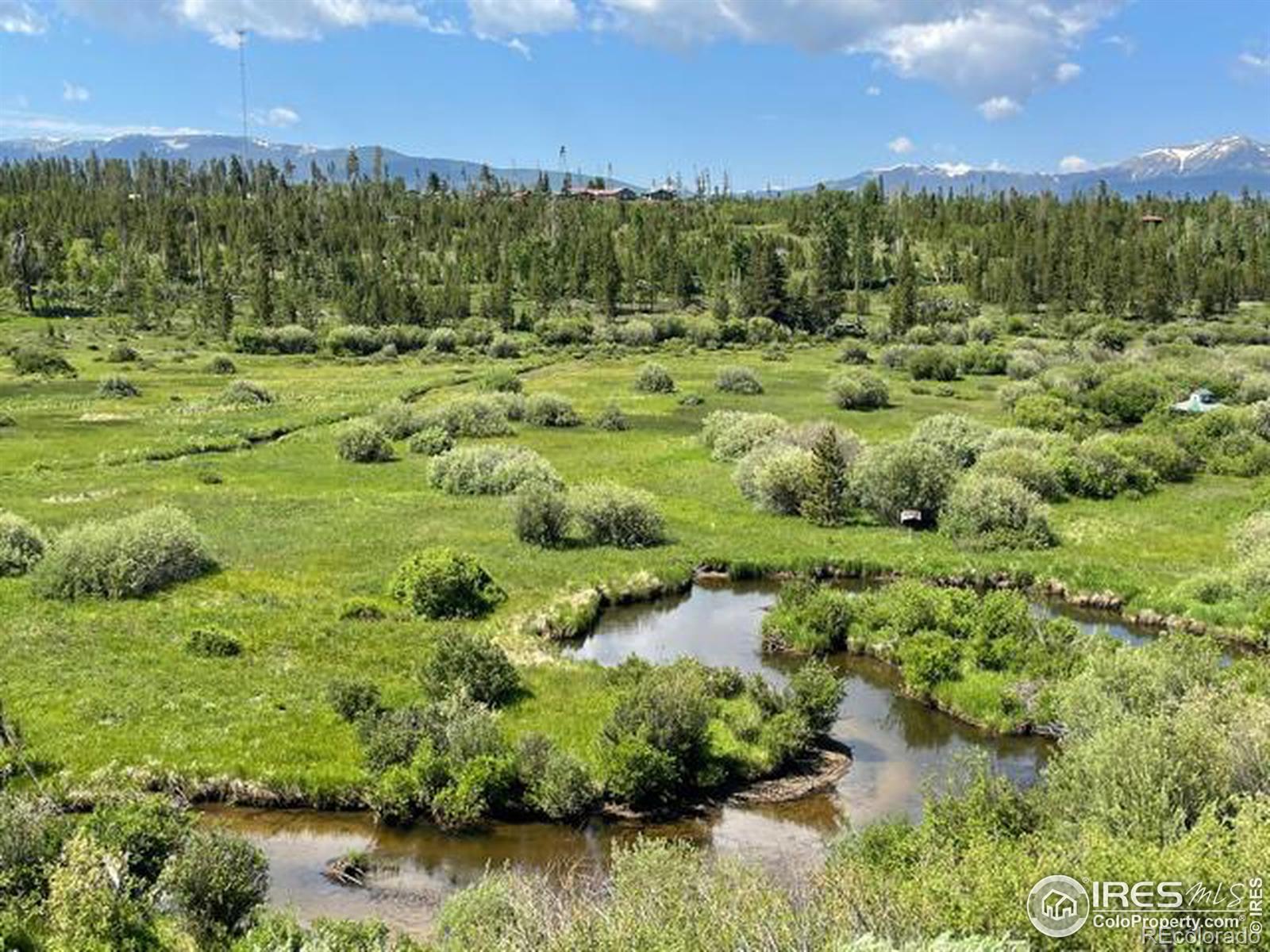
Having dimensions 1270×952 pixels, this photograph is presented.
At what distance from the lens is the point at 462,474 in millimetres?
55156

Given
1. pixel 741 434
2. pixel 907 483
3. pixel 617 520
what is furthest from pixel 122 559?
pixel 741 434

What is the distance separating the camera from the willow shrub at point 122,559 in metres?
34.8

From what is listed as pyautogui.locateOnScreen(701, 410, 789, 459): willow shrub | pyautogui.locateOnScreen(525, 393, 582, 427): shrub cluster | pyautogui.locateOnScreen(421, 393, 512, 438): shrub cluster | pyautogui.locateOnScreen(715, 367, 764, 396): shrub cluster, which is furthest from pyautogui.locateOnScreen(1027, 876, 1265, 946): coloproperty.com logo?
pyautogui.locateOnScreen(715, 367, 764, 396): shrub cluster

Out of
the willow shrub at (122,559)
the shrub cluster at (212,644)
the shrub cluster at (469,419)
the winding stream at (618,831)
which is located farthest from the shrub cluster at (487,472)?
the winding stream at (618,831)

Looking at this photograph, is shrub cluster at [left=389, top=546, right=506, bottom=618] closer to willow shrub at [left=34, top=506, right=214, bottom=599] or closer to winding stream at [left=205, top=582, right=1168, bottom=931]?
willow shrub at [left=34, top=506, right=214, bottom=599]

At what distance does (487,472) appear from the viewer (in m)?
55.4

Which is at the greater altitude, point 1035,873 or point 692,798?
point 1035,873

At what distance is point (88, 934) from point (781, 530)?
36823mm

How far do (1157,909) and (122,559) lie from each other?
33.1 metres

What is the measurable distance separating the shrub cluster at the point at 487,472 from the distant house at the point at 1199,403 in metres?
45.5

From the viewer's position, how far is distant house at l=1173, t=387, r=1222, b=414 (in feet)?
238

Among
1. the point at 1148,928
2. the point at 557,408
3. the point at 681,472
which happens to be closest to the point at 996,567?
the point at 681,472

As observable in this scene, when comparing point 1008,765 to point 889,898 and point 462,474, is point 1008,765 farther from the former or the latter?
point 462,474

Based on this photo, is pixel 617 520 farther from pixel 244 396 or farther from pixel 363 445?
pixel 244 396
